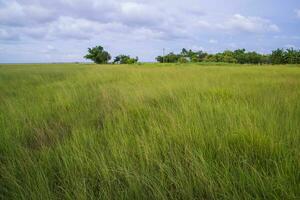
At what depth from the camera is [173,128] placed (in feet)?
7.17

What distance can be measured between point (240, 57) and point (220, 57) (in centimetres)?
560

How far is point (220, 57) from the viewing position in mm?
58000

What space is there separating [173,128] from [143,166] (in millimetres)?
689

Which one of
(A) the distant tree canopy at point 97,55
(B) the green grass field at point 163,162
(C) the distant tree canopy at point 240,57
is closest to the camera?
(B) the green grass field at point 163,162

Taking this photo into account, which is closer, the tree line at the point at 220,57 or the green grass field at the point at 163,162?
the green grass field at the point at 163,162

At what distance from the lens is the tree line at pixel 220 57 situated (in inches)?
1975

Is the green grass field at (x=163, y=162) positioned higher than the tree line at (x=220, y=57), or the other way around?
the tree line at (x=220, y=57)

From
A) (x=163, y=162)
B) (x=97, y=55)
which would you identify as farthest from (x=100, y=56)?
(x=163, y=162)

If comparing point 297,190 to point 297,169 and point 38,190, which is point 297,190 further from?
point 38,190

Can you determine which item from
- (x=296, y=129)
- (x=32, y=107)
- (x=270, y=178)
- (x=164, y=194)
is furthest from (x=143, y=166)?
(x=32, y=107)

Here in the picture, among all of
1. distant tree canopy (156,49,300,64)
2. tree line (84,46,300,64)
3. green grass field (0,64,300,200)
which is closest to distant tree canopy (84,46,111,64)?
tree line (84,46,300,64)

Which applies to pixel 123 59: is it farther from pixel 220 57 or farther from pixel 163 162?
pixel 163 162

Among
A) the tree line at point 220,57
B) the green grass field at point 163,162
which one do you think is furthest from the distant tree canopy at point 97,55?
the green grass field at point 163,162

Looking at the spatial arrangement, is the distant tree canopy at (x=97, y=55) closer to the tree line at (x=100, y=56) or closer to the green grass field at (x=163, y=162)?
the tree line at (x=100, y=56)
